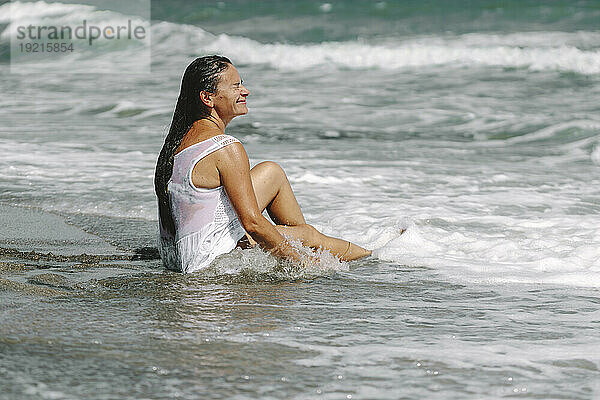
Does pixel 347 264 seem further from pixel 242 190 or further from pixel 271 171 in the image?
pixel 242 190

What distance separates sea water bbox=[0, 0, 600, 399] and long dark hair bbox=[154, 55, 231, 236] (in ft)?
1.62

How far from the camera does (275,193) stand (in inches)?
182

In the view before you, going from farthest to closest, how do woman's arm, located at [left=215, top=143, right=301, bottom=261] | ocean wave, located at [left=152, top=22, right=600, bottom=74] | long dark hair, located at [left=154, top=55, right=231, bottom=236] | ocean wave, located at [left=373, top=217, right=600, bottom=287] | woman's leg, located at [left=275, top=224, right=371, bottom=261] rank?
ocean wave, located at [left=152, top=22, right=600, bottom=74] < woman's leg, located at [left=275, top=224, right=371, bottom=261] < ocean wave, located at [left=373, top=217, right=600, bottom=287] < long dark hair, located at [left=154, top=55, right=231, bottom=236] < woman's arm, located at [left=215, top=143, right=301, bottom=261]

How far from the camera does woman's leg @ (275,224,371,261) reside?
4578 millimetres

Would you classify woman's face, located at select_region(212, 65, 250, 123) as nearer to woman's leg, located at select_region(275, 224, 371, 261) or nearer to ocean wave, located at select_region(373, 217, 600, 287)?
woman's leg, located at select_region(275, 224, 371, 261)

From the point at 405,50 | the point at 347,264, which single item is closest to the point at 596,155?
the point at 347,264

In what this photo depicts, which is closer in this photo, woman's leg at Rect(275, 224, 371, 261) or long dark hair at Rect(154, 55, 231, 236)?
long dark hair at Rect(154, 55, 231, 236)

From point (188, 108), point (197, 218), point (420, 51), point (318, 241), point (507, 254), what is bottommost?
point (507, 254)

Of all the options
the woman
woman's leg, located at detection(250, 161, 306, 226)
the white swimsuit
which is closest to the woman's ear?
the woman

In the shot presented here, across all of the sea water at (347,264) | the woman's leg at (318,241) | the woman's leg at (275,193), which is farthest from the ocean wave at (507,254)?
the woman's leg at (275,193)

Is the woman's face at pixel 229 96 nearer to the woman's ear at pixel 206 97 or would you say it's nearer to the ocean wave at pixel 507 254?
the woman's ear at pixel 206 97

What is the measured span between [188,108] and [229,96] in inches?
8.8

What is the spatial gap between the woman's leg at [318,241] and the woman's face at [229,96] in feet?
2.25

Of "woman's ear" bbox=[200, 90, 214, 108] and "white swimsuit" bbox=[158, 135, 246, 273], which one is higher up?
"woman's ear" bbox=[200, 90, 214, 108]
